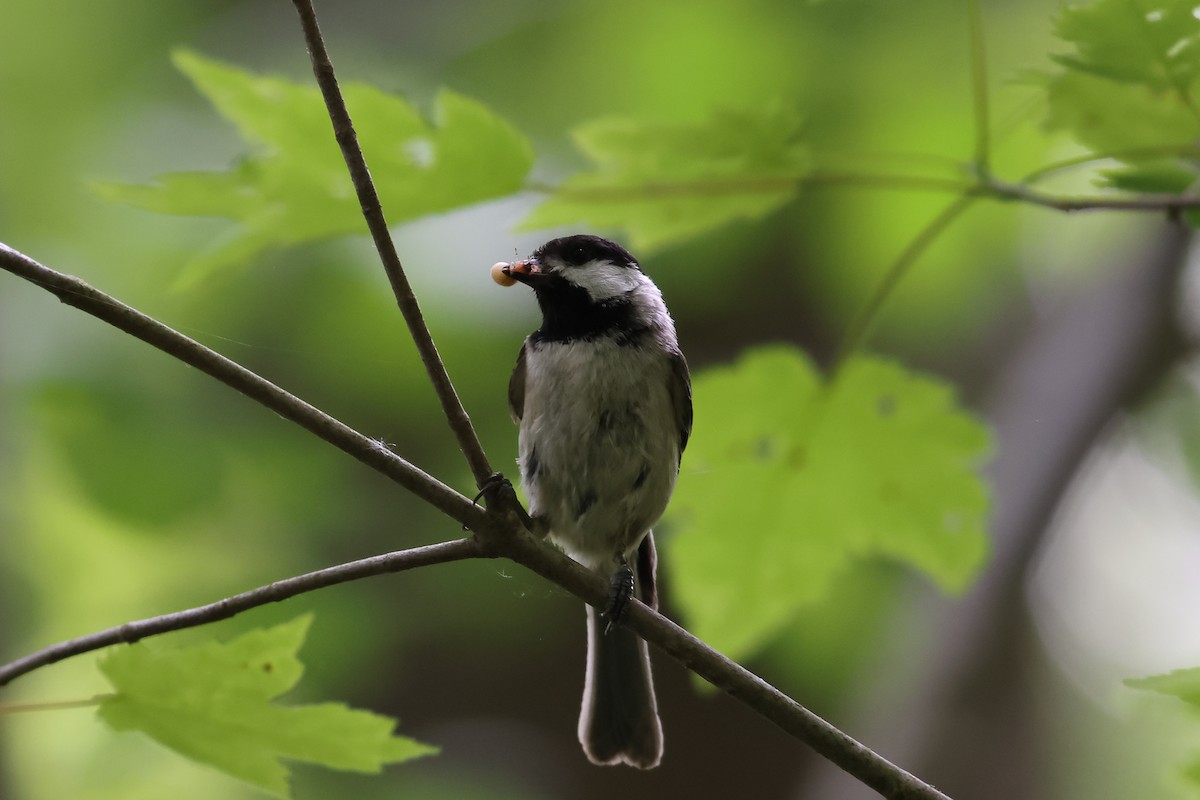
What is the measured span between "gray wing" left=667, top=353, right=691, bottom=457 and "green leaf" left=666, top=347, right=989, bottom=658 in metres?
0.36

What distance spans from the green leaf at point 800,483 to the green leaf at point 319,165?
0.47 m

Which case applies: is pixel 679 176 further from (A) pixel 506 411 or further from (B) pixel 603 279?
(A) pixel 506 411

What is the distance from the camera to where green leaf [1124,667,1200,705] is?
97 centimetres

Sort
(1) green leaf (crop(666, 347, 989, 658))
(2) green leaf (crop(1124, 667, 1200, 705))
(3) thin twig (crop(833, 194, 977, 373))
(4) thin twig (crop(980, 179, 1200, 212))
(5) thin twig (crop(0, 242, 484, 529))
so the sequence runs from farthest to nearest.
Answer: (1) green leaf (crop(666, 347, 989, 658)), (3) thin twig (crop(833, 194, 977, 373)), (4) thin twig (crop(980, 179, 1200, 212)), (5) thin twig (crop(0, 242, 484, 529)), (2) green leaf (crop(1124, 667, 1200, 705))

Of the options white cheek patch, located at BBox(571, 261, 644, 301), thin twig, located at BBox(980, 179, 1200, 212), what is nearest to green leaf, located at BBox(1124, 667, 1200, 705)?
thin twig, located at BBox(980, 179, 1200, 212)

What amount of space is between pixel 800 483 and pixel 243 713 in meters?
0.87

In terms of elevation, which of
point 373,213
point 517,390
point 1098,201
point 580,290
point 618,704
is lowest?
point 618,704

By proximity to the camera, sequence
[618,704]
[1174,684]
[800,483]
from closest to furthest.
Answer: [1174,684] → [800,483] → [618,704]

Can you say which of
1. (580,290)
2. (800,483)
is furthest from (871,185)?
(580,290)

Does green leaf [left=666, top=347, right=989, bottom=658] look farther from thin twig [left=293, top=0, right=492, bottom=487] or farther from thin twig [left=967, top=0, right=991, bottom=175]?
thin twig [left=293, top=0, right=492, bottom=487]

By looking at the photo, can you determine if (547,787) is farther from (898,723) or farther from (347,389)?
(347,389)

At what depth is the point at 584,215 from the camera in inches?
60.0

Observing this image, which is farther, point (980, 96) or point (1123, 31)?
point (980, 96)

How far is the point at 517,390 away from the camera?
220 cm
